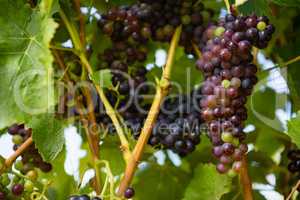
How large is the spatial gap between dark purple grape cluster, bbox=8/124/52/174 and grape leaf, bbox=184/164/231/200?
0.79 ft

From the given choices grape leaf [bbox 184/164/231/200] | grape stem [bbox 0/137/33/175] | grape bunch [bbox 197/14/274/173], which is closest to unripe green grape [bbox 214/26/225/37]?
grape bunch [bbox 197/14/274/173]

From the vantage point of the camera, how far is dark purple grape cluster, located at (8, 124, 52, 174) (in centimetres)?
108

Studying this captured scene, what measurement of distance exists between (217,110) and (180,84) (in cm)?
37

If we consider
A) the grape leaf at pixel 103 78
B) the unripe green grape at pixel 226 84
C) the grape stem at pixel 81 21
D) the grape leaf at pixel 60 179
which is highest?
the grape stem at pixel 81 21

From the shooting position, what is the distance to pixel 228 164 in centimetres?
98

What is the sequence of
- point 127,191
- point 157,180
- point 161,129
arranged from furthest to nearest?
point 157,180 < point 161,129 < point 127,191

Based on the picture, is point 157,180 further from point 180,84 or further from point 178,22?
point 178,22

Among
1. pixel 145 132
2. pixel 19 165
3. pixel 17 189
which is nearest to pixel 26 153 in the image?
pixel 19 165

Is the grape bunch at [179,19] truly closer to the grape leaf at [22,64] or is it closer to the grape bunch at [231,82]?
the grape bunch at [231,82]

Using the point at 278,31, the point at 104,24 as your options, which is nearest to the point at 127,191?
the point at 104,24

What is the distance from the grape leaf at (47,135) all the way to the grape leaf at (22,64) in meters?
0.03

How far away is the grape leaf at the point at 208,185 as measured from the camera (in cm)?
104

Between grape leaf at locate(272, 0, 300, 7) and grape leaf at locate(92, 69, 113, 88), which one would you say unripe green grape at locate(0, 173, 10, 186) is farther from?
grape leaf at locate(272, 0, 300, 7)

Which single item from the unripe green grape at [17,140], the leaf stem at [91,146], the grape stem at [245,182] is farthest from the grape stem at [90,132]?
the grape stem at [245,182]
